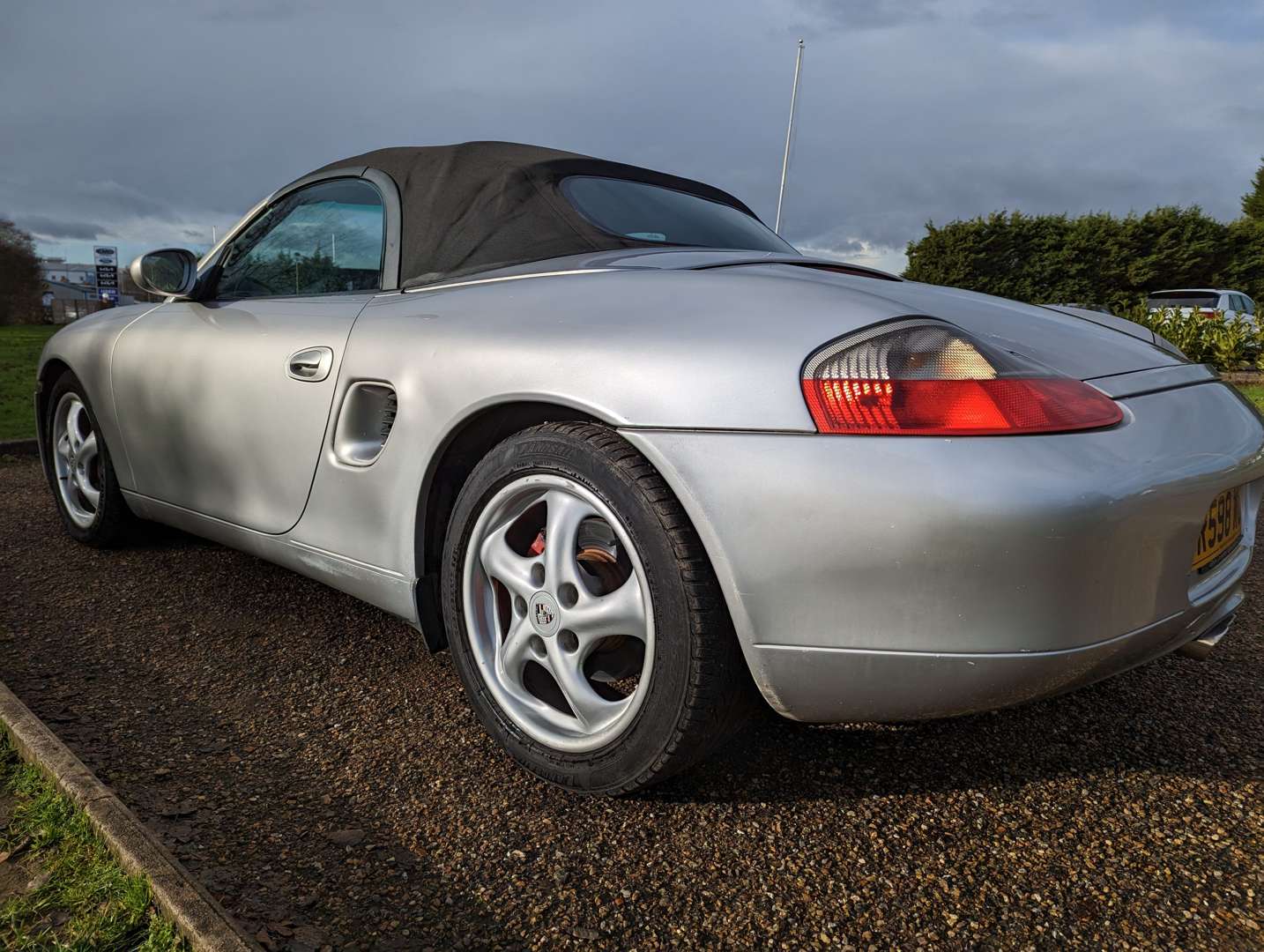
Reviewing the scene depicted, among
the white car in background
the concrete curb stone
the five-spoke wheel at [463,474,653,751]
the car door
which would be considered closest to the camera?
the concrete curb stone

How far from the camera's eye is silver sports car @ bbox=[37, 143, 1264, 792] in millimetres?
1554

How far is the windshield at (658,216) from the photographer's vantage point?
248 cm

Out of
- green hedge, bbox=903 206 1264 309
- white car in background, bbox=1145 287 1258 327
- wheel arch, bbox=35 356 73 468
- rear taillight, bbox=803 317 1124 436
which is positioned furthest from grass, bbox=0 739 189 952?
green hedge, bbox=903 206 1264 309

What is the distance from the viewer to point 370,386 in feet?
7.54

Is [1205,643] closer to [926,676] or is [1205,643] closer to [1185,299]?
[926,676]

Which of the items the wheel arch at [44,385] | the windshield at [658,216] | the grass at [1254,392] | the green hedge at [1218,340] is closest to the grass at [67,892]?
the windshield at [658,216]

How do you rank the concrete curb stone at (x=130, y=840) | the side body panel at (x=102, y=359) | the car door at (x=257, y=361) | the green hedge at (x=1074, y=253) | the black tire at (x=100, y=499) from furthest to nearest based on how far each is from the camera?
1. the green hedge at (x=1074, y=253)
2. the black tire at (x=100, y=499)
3. the side body panel at (x=102, y=359)
4. the car door at (x=257, y=361)
5. the concrete curb stone at (x=130, y=840)

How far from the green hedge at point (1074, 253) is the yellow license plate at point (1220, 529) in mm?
23853

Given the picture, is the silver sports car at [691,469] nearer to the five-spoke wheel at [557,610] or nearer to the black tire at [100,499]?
the five-spoke wheel at [557,610]

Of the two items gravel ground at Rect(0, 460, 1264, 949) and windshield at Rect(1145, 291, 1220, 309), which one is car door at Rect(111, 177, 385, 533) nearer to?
gravel ground at Rect(0, 460, 1264, 949)

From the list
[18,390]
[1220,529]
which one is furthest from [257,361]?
[18,390]

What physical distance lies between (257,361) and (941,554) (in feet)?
6.43

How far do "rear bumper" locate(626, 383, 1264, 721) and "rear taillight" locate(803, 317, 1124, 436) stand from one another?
33 millimetres

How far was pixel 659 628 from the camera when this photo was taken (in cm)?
173
